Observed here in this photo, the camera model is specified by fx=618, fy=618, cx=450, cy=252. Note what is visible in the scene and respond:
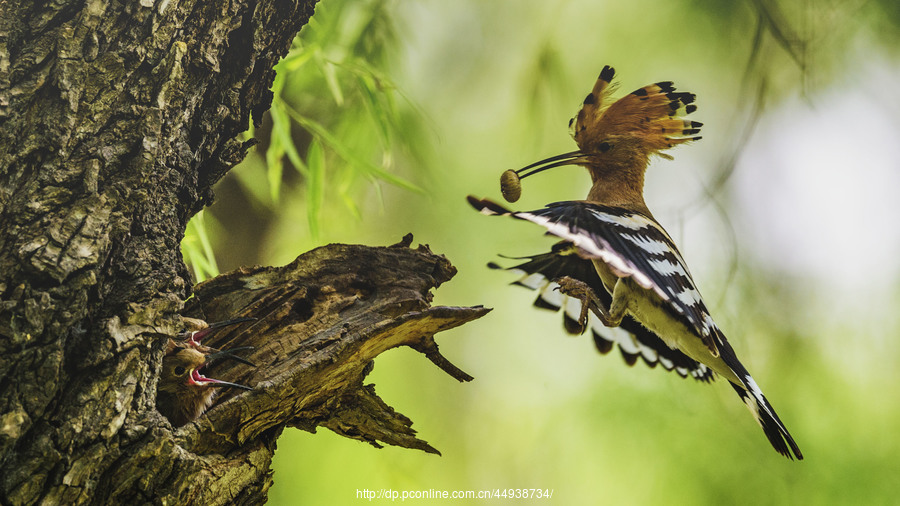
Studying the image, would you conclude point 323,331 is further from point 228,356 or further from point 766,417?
point 766,417

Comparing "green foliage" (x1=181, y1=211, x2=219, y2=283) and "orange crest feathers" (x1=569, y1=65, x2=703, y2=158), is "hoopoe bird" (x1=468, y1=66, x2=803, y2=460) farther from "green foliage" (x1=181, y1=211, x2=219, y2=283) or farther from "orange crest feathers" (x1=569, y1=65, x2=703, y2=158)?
"green foliage" (x1=181, y1=211, x2=219, y2=283)

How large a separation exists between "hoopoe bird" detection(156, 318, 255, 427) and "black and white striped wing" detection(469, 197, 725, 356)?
1.33 ft

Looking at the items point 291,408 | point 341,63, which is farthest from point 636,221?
point 341,63

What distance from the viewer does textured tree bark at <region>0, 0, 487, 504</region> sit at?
1.82ft

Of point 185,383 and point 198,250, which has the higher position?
point 198,250

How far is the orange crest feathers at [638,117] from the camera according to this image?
0.97 meters

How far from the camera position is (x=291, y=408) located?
0.71m

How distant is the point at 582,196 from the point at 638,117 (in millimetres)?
162

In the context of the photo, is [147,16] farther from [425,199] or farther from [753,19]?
[753,19]

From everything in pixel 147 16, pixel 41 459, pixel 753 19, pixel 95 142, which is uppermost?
pixel 753 19

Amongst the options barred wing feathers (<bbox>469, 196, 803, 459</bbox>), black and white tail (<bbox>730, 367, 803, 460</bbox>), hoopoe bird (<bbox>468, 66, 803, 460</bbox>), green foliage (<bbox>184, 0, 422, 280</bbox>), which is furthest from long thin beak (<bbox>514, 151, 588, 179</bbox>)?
black and white tail (<bbox>730, 367, 803, 460</bbox>)

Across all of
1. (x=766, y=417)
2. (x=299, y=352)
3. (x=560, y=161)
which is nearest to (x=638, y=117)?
(x=560, y=161)

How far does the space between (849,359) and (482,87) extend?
858 mm

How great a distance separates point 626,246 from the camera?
33.7 inches
